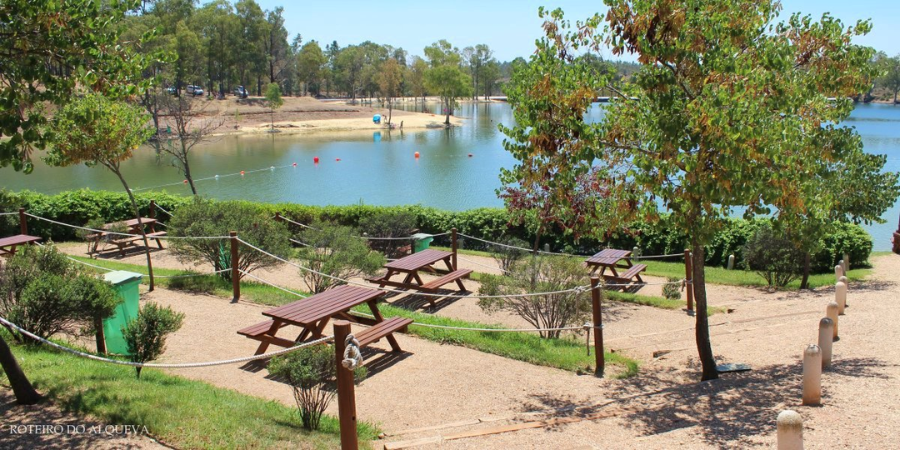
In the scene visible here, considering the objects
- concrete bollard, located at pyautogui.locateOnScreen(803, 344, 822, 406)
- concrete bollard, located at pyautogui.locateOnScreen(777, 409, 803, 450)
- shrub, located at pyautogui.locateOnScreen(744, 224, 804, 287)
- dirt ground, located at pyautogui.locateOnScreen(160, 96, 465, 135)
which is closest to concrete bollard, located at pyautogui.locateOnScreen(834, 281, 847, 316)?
shrub, located at pyautogui.locateOnScreen(744, 224, 804, 287)

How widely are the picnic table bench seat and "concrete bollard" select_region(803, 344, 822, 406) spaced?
171 inches

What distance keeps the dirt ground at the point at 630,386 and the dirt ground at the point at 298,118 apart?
5712 centimetres

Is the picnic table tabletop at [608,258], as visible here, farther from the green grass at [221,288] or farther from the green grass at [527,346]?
the green grass at [221,288]

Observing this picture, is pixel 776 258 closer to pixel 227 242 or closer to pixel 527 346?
→ pixel 527 346

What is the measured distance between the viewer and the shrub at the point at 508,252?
602 inches

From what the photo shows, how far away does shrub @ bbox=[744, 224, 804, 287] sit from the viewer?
1421cm

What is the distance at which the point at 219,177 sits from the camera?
Result: 37.3 metres

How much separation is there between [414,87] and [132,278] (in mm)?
99360

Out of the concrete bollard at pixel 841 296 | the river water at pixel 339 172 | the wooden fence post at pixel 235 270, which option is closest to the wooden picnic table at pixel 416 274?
the wooden fence post at pixel 235 270

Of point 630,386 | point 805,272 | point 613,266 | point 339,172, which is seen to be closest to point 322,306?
point 630,386

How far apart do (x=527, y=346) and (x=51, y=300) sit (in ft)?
18.4

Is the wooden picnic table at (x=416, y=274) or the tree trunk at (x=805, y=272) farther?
the tree trunk at (x=805, y=272)

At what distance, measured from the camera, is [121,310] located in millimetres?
8617

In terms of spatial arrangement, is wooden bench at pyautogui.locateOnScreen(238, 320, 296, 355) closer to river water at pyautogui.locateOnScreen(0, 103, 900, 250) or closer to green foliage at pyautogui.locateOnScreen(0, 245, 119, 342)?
green foliage at pyautogui.locateOnScreen(0, 245, 119, 342)
